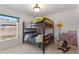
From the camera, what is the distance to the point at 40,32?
1.15m

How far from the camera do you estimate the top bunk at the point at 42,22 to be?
114 centimetres

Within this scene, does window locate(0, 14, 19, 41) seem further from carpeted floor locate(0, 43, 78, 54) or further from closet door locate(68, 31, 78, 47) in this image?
closet door locate(68, 31, 78, 47)

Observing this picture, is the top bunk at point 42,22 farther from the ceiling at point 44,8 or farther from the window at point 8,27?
the window at point 8,27

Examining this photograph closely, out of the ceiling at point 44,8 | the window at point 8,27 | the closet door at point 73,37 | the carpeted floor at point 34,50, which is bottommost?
the carpeted floor at point 34,50

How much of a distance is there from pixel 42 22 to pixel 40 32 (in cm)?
13

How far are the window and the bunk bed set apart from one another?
11cm

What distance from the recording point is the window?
1095 millimetres

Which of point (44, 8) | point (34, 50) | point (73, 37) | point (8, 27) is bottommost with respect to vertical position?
point (34, 50)

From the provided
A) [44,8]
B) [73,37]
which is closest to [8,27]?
[44,8]

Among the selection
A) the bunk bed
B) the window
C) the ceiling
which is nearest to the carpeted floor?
the bunk bed

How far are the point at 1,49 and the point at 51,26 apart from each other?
669 mm

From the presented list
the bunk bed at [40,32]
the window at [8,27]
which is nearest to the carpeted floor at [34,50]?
the bunk bed at [40,32]

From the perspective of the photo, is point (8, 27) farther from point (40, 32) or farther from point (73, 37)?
point (73, 37)
